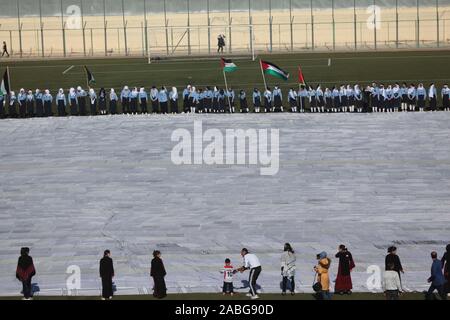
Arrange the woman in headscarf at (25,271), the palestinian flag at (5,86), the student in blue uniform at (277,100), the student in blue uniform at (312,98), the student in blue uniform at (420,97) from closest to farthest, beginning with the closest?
the woman in headscarf at (25,271)
the student in blue uniform at (420,97)
the palestinian flag at (5,86)
the student in blue uniform at (312,98)
the student in blue uniform at (277,100)

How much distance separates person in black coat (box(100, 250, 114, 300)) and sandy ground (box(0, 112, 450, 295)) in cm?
91

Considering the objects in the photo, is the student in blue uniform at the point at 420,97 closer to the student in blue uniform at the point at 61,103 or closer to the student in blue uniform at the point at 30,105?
the student in blue uniform at the point at 61,103

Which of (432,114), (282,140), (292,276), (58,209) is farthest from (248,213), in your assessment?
(432,114)

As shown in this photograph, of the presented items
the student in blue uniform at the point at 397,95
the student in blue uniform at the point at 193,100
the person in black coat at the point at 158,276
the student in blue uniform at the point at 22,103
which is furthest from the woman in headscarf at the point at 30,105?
the person in black coat at the point at 158,276

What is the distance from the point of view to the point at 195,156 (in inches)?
1331

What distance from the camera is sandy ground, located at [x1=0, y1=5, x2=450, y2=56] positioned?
69562 millimetres

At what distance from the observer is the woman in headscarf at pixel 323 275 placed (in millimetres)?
19203

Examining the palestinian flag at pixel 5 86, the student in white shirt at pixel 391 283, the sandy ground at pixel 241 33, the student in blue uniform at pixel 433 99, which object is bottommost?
the student in white shirt at pixel 391 283

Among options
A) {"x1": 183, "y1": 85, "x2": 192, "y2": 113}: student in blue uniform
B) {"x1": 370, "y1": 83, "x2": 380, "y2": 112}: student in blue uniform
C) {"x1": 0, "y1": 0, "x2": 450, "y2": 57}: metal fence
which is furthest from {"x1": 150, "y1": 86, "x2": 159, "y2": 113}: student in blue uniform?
{"x1": 0, "y1": 0, "x2": 450, "y2": 57}: metal fence

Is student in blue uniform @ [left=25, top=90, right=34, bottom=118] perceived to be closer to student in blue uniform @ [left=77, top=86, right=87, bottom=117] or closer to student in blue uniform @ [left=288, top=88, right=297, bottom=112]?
student in blue uniform @ [left=77, top=86, right=87, bottom=117]

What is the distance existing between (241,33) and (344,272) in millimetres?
50772

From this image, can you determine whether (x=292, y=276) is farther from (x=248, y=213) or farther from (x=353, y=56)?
(x=353, y=56)

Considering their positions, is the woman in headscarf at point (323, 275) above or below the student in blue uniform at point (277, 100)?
below

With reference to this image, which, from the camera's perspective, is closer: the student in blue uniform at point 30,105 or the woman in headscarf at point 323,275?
the woman in headscarf at point 323,275
